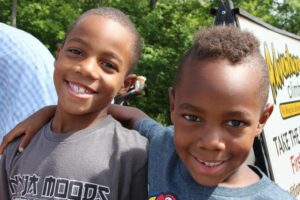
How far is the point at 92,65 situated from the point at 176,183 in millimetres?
538

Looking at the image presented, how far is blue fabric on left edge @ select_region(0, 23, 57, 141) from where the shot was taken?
2428 millimetres

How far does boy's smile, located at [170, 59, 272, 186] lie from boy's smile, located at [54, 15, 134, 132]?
0.35 m

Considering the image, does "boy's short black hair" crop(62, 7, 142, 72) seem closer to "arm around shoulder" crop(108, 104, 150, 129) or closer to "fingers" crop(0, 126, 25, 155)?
"arm around shoulder" crop(108, 104, 150, 129)

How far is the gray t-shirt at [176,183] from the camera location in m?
1.55

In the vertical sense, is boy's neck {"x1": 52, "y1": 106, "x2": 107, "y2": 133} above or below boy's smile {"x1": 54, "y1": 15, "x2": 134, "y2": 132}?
below

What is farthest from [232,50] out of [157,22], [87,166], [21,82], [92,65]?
[157,22]

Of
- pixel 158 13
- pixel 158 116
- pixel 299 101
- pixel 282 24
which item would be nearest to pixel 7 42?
pixel 299 101

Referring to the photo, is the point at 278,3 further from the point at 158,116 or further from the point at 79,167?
the point at 79,167

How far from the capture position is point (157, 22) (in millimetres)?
13602

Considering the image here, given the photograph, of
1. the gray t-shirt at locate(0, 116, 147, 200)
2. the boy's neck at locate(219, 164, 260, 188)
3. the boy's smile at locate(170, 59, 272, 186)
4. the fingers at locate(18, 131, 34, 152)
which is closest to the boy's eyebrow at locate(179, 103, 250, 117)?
the boy's smile at locate(170, 59, 272, 186)

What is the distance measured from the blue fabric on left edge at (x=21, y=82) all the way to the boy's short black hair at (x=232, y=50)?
1.07m

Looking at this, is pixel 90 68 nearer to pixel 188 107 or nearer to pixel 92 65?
pixel 92 65

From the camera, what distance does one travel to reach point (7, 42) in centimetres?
254

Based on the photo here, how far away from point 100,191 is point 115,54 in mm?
520
